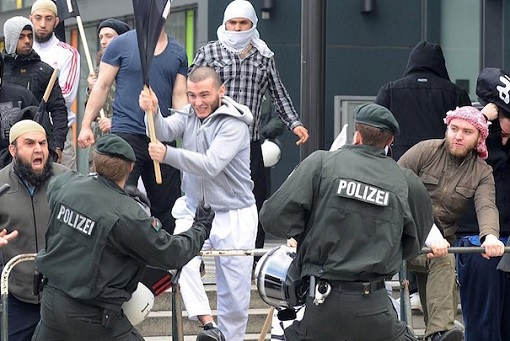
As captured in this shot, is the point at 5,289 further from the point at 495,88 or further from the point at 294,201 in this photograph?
the point at 495,88

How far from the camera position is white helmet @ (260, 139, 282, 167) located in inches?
585

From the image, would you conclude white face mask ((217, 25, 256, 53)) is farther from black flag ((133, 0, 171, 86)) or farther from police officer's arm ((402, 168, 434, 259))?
police officer's arm ((402, 168, 434, 259))

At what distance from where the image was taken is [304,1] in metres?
10.3

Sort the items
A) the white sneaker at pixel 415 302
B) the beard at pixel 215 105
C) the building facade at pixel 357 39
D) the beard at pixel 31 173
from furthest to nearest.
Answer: the building facade at pixel 357 39 → the white sneaker at pixel 415 302 → the beard at pixel 215 105 → the beard at pixel 31 173

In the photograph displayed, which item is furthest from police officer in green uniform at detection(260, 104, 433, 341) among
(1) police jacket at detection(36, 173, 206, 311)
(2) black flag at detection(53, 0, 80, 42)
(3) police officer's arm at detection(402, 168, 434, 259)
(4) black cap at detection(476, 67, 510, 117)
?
(2) black flag at detection(53, 0, 80, 42)

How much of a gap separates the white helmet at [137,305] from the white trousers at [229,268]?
1.15 meters

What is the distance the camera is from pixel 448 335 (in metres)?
8.88

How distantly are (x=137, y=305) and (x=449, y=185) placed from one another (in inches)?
96.0

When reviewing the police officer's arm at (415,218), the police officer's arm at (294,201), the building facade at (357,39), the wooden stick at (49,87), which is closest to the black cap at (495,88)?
the police officer's arm at (415,218)

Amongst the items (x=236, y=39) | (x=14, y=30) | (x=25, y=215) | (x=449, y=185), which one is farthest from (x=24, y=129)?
(x=449, y=185)

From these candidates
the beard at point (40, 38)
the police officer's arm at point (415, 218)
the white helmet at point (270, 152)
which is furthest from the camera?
the white helmet at point (270, 152)

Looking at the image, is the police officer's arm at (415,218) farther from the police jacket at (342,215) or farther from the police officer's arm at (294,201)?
the police officer's arm at (294,201)

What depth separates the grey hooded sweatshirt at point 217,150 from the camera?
8656mm

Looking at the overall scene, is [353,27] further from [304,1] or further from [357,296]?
[357,296]
